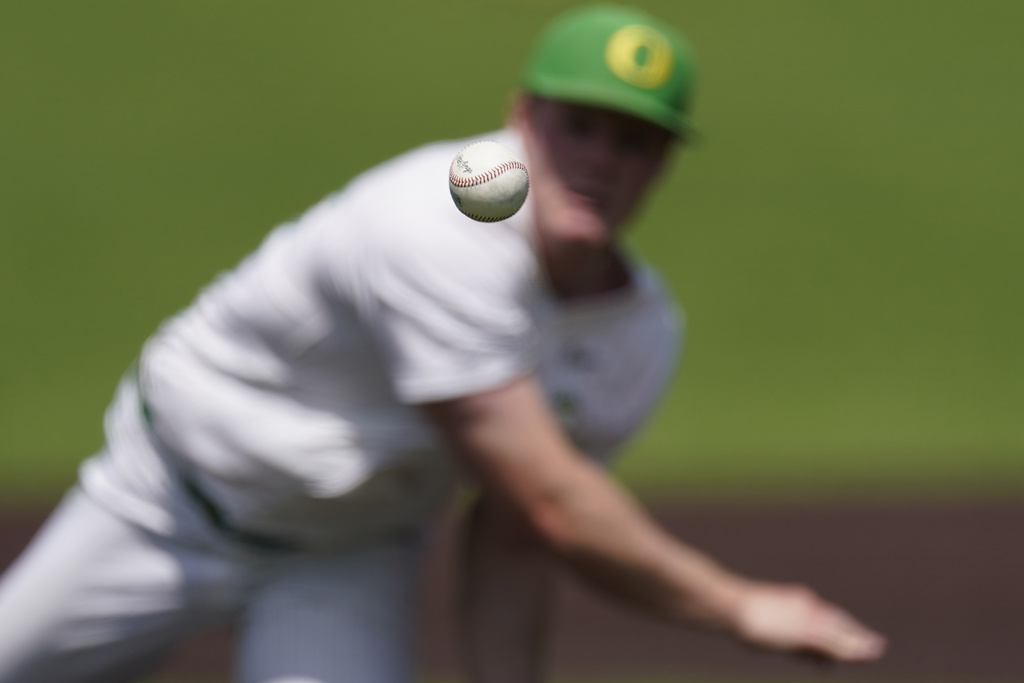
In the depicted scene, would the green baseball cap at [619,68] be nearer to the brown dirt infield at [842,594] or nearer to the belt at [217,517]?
the belt at [217,517]

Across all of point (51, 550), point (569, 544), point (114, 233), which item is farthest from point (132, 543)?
point (114, 233)

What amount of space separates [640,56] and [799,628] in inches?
34.3

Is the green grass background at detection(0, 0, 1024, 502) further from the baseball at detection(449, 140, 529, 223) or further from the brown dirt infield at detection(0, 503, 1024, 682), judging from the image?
the baseball at detection(449, 140, 529, 223)

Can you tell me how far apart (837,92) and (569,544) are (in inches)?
246

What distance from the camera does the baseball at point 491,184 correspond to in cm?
90

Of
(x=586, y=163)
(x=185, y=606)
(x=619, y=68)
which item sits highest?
(x=619, y=68)

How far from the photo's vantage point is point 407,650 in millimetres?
2254

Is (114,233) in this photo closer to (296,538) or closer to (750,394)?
(750,394)

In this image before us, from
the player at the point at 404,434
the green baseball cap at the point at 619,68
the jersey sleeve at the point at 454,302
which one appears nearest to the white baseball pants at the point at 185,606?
the player at the point at 404,434

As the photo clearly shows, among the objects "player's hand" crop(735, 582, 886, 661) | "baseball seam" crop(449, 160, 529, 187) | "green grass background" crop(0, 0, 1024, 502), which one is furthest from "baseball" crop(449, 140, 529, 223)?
"green grass background" crop(0, 0, 1024, 502)

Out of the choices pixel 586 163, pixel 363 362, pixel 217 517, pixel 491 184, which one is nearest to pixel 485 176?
pixel 491 184

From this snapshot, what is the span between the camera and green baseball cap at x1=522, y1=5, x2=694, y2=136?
74.9 inches

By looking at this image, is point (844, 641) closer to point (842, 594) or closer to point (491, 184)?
point (491, 184)

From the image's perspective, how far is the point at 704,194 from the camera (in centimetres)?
719
